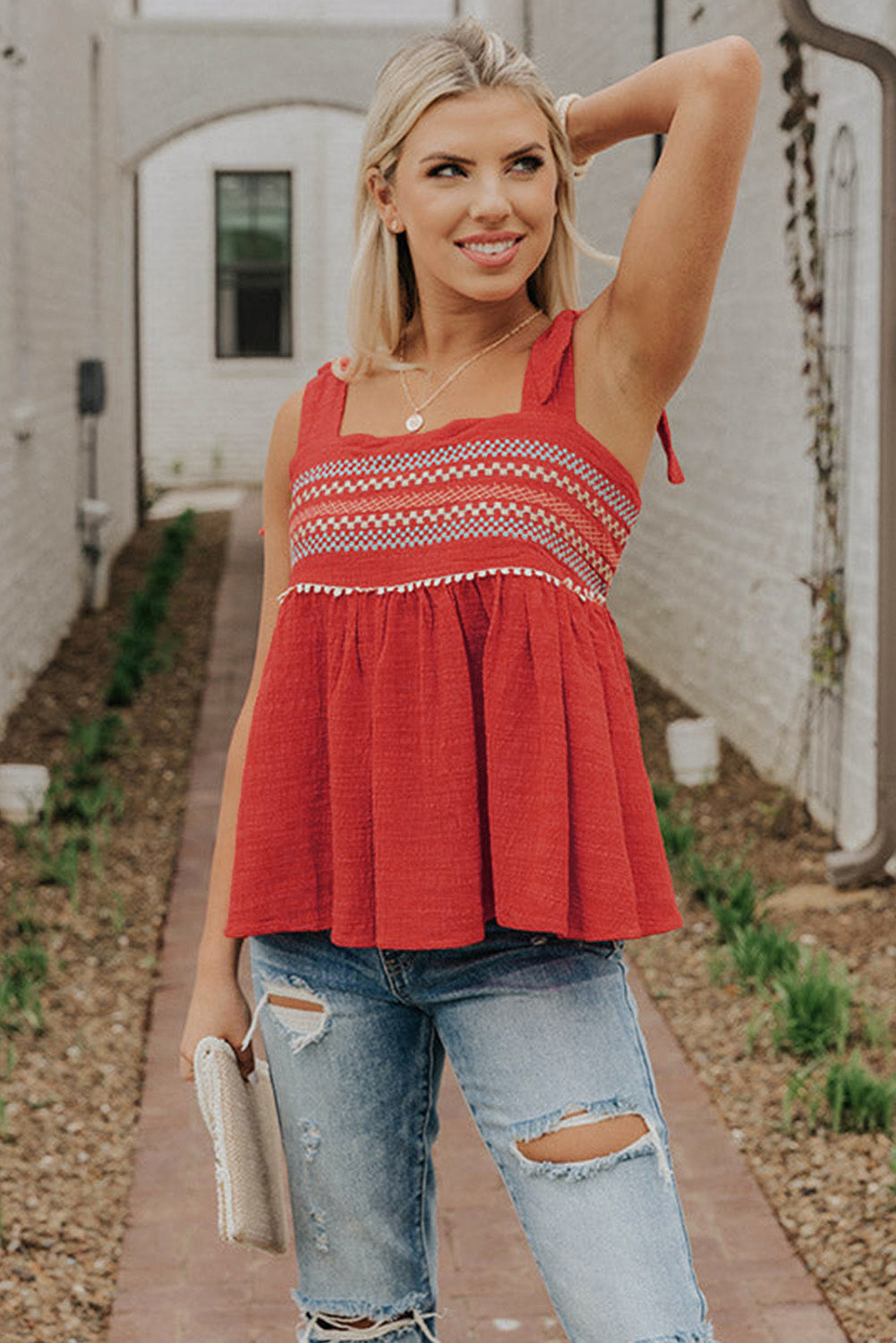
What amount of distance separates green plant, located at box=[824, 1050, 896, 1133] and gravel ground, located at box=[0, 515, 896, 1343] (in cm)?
4

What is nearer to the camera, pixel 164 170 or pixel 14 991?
pixel 14 991

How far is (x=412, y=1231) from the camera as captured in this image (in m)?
1.89

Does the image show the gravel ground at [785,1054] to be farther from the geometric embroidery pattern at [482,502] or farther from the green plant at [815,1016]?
the geometric embroidery pattern at [482,502]

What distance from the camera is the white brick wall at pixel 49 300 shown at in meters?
7.92

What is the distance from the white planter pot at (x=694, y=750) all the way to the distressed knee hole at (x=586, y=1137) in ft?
16.1

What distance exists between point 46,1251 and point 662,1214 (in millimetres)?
1926

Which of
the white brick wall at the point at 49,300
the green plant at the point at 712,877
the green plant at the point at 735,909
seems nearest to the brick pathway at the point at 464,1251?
the green plant at the point at 735,909

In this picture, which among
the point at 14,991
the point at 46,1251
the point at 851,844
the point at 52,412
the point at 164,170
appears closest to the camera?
the point at 46,1251

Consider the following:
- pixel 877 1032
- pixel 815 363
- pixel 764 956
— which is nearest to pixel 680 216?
pixel 877 1032

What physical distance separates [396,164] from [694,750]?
4835 mm

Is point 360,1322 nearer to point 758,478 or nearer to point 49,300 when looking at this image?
point 758,478

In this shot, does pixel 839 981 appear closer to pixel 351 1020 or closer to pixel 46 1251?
pixel 46 1251

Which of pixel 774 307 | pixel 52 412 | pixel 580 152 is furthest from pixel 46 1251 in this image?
pixel 52 412

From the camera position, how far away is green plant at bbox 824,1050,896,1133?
359 centimetres
